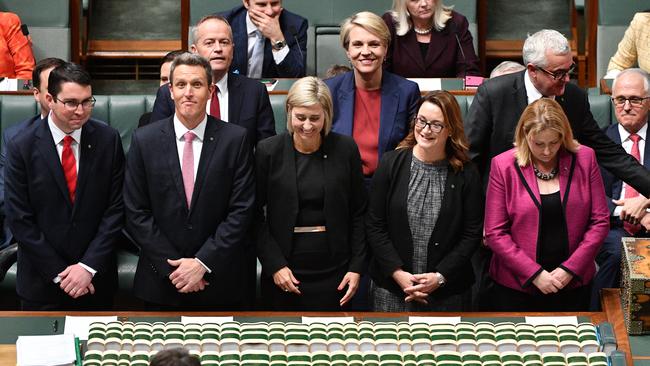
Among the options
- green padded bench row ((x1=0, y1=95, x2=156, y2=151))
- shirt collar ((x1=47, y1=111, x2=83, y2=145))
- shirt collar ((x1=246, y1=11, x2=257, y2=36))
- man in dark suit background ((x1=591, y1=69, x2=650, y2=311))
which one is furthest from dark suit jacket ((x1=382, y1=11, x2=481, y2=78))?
shirt collar ((x1=47, y1=111, x2=83, y2=145))

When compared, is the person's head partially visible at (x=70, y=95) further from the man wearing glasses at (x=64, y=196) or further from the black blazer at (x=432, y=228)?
the black blazer at (x=432, y=228)

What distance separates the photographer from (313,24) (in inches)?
178

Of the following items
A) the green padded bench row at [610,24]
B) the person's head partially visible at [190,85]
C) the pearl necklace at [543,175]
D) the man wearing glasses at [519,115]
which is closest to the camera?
the person's head partially visible at [190,85]

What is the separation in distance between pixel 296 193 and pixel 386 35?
22.1 inches

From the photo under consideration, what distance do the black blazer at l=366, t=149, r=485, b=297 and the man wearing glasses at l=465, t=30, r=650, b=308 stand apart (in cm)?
19

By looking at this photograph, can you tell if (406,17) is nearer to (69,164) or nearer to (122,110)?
(122,110)

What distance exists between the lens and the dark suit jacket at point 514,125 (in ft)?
9.45

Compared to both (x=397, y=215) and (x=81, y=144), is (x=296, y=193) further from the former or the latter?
(x=81, y=144)

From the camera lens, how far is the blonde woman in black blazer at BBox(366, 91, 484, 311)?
8.89 ft

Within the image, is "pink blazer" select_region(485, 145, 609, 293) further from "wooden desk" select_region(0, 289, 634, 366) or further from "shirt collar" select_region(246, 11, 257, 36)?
"shirt collar" select_region(246, 11, 257, 36)

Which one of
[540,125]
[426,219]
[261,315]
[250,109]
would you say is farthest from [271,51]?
[261,315]

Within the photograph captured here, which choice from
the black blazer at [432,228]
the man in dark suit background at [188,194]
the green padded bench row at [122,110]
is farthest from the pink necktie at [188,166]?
the green padded bench row at [122,110]

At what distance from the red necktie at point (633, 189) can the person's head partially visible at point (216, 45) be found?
1187 mm

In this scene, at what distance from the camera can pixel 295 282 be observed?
2701 millimetres
